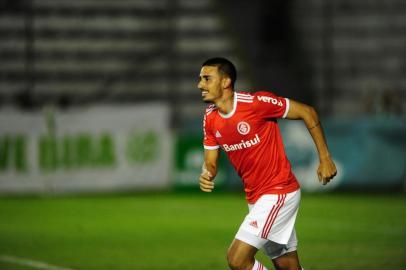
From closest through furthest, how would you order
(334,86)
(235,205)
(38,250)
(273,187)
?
(273,187) → (38,250) → (235,205) → (334,86)

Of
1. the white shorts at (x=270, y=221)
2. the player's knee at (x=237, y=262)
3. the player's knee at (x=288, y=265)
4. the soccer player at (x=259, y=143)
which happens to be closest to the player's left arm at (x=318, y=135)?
the soccer player at (x=259, y=143)

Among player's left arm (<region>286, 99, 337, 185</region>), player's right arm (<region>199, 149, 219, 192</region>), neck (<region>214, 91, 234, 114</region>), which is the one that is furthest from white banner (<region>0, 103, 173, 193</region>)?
player's left arm (<region>286, 99, 337, 185</region>)

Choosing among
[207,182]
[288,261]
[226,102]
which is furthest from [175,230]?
[226,102]

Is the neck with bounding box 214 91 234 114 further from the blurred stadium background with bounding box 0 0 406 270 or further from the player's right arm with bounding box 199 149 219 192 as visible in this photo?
the blurred stadium background with bounding box 0 0 406 270

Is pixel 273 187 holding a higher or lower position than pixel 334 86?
higher

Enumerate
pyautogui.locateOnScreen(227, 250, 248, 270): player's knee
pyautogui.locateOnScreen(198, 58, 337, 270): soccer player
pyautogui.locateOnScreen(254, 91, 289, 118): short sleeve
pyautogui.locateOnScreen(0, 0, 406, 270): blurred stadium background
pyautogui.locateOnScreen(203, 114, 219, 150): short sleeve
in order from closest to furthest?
pyautogui.locateOnScreen(227, 250, 248, 270): player's knee
pyautogui.locateOnScreen(198, 58, 337, 270): soccer player
pyautogui.locateOnScreen(254, 91, 289, 118): short sleeve
pyautogui.locateOnScreen(203, 114, 219, 150): short sleeve
pyautogui.locateOnScreen(0, 0, 406, 270): blurred stadium background

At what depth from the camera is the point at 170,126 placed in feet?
80.8

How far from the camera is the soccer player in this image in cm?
750

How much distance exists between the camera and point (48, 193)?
67.8 feet

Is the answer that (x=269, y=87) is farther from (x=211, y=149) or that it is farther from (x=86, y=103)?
(x=211, y=149)

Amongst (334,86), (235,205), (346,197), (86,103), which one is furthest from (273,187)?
(334,86)

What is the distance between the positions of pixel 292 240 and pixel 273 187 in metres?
0.49

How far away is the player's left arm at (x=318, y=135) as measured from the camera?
291 inches

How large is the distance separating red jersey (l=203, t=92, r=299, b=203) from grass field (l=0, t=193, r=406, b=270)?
2798 mm
